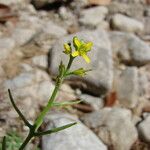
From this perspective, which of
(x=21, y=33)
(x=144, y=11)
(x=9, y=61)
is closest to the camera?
(x=9, y=61)

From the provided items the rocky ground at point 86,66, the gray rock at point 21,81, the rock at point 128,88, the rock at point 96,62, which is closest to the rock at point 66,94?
the rocky ground at point 86,66

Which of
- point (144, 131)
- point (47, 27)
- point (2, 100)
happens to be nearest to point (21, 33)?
point (47, 27)

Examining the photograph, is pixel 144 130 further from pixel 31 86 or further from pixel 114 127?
pixel 31 86

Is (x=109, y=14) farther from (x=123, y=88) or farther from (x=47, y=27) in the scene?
(x=123, y=88)

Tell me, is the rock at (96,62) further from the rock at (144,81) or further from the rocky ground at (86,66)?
the rock at (144,81)

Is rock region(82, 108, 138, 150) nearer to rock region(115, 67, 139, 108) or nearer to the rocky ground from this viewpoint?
the rocky ground

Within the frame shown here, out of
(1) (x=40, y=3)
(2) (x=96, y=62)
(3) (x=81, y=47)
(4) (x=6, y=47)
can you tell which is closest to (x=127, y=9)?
(1) (x=40, y=3)

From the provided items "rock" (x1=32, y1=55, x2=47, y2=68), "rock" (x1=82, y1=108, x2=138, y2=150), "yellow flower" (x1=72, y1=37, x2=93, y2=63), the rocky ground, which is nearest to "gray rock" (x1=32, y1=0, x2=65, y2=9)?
the rocky ground
